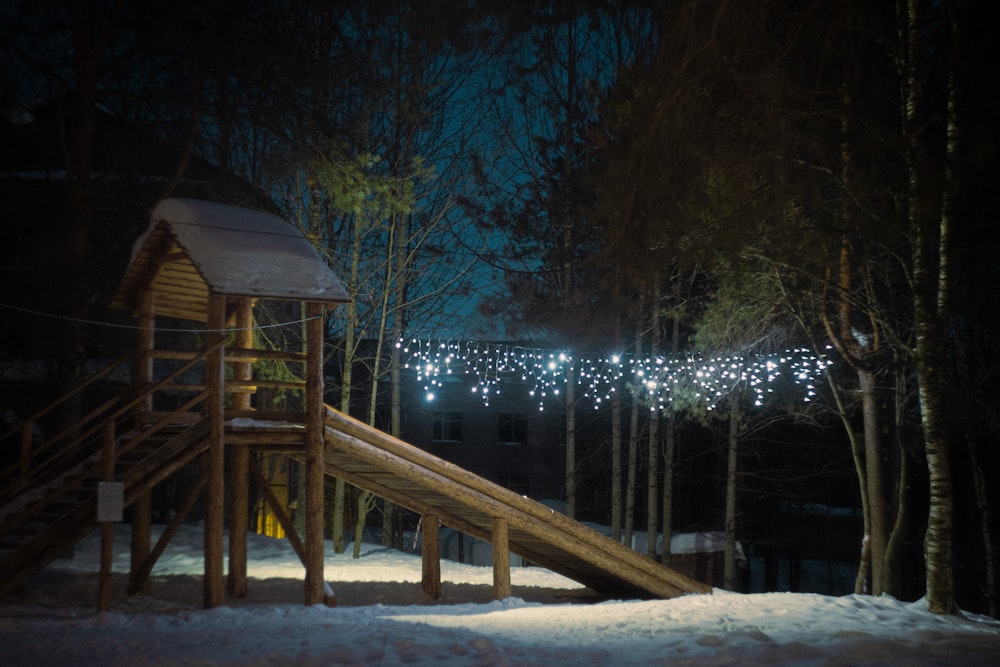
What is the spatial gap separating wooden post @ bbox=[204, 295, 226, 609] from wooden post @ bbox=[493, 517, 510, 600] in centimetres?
364

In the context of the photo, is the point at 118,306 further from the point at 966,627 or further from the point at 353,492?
the point at 353,492

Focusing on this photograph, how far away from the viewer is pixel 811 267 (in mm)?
10477

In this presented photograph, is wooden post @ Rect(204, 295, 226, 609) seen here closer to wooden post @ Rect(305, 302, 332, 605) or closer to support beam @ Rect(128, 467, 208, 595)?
support beam @ Rect(128, 467, 208, 595)

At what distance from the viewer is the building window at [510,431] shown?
3122cm

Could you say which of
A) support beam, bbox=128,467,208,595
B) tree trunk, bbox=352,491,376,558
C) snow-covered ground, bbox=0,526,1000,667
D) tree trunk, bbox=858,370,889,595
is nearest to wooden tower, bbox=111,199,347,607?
support beam, bbox=128,467,208,595

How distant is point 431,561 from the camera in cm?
1224

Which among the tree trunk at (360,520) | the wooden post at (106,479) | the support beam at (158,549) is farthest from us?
the tree trunk at (360,520)

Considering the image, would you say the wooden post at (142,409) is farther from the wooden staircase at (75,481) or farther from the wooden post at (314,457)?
the wooden post at (314,457)

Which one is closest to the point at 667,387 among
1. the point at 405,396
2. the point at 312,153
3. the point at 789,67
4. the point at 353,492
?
the point at 789,67

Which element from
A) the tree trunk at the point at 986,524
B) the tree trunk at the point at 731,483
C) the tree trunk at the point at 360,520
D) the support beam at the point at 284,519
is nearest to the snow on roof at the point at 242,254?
the support beam at the point at 284,519

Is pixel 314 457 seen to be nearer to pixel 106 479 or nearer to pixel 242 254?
pixel 106 479

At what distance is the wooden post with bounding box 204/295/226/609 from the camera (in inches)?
368

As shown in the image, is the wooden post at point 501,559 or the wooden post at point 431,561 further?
the wooden post at point 431,561

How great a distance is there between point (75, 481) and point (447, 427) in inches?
921
